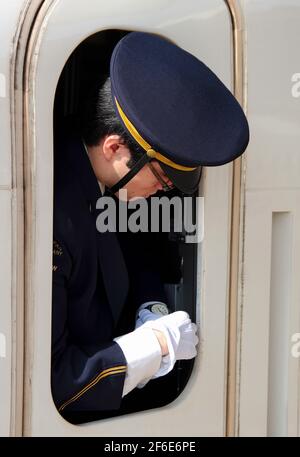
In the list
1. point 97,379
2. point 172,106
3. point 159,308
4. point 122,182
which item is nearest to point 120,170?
point 122,182

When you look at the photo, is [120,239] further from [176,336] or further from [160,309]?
[176,336]

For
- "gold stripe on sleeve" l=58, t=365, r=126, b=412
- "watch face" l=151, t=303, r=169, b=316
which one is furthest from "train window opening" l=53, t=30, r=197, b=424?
"gold stripe on sleeve" l=58, t=365, r=126, b=412

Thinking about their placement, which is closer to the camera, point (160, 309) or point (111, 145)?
point (111, 145)

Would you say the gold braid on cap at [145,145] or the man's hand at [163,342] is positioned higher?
the gold braid on cap at [145,145]

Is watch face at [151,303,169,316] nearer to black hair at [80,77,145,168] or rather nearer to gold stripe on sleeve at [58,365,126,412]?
gold stripe on sleeve at [58,365,126,412]

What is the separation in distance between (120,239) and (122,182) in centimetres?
27

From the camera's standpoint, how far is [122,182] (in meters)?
1.80

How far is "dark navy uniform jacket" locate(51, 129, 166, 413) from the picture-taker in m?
1.75

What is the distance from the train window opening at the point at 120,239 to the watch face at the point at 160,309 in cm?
3

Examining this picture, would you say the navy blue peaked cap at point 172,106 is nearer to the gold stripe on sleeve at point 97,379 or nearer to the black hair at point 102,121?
the black hair at point 102,121

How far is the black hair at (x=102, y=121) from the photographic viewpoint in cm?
175

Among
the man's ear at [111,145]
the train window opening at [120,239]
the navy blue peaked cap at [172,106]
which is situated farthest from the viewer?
the train window opening at [120,239]

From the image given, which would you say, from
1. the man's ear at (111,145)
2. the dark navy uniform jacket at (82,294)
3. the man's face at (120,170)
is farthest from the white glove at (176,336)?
the man's ear at (111,145)

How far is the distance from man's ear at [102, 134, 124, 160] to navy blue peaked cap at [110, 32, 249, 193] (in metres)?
0.07
